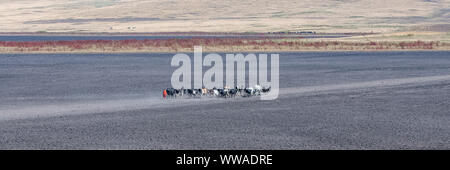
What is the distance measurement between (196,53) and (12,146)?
200 ft

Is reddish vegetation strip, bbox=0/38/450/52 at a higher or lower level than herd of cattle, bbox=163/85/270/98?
lower

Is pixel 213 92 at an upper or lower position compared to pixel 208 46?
upper

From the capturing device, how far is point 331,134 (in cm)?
2542

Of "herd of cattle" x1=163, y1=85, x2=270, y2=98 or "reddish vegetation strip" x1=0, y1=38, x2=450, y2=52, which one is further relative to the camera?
"reddish vegetation strip" x1=0, y1=38, x2=450, y2=52

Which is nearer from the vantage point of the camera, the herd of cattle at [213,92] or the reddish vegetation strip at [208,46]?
the herd of cattle at [213,92]

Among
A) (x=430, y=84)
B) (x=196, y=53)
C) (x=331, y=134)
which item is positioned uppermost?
(x=331, y=134)

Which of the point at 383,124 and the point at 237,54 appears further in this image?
the point at 237,54

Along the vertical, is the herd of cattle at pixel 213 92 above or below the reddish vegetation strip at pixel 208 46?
above

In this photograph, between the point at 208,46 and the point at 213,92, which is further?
the point at 208,46

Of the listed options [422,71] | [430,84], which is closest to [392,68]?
[422,71]

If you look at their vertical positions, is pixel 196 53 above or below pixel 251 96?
below

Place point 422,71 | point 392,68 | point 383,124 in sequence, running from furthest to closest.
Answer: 1. point 392,68
2. point 422,71
3. point 383,124
